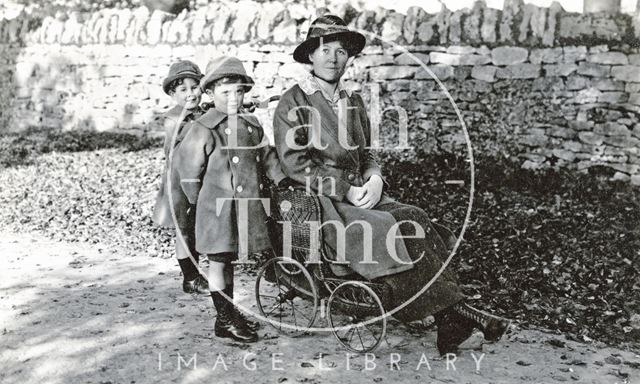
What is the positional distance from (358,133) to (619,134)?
4.86 metres

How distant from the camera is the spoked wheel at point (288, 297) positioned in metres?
4.06

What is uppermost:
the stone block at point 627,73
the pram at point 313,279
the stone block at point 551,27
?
the stone block at point 551,27

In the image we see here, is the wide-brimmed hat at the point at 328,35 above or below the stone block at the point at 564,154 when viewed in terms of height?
above

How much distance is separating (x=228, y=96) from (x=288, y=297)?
4.60 feet

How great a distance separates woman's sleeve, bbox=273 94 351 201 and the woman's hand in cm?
5

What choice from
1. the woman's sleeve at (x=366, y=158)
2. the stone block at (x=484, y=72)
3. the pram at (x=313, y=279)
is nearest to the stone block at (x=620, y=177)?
the stone block at (x=484, y=72)

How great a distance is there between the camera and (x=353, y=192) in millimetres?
3984

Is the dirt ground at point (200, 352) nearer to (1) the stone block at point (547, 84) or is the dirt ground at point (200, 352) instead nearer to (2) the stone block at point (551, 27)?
(1) the stone block at point (547, 84)

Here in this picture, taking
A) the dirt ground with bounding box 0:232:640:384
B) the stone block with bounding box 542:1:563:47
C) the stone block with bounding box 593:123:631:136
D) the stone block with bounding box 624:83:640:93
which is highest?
the stone block with bounding box 542:1:563:47

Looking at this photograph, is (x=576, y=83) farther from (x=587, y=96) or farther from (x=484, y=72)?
(x=484, y=72)

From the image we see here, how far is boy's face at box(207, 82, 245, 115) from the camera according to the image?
3977mm

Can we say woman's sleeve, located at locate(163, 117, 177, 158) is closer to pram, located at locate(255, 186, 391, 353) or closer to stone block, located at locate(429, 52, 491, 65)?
pram, located at locate(255, 186, 391, 353)

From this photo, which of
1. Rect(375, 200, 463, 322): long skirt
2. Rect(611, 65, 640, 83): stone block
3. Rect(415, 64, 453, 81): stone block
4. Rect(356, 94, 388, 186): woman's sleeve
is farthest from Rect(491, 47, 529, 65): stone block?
Rect(375, 200, 463, 322): long skirt

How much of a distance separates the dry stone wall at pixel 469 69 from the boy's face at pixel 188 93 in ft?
13.0
